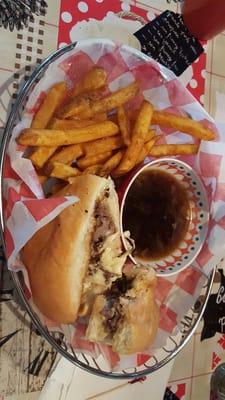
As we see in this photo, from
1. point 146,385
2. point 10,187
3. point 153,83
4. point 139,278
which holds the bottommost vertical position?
point 146,385

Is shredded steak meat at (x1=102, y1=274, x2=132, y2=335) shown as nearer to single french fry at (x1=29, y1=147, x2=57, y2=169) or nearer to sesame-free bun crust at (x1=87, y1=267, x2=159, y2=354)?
sesame-free bun crust at (x1=87, y1=267, x2=159, y2=354)

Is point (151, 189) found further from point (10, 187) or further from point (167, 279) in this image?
point (10, 187)

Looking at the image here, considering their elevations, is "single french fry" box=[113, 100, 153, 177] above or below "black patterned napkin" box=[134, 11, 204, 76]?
below

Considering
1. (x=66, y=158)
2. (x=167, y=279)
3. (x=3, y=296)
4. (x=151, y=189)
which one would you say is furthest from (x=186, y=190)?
(x=3, y=296)

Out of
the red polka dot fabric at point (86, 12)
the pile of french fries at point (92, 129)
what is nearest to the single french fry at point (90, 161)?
the pile of french fries at point (92, 129)

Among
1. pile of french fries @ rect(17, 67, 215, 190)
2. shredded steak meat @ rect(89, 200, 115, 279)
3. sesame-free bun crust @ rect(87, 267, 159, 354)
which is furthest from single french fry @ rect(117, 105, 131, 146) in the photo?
sesame-free bun crust @ rect(87, 267, 159, 354)

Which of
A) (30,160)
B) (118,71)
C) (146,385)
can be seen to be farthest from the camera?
(146,385)

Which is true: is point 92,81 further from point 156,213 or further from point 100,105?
point 156,213

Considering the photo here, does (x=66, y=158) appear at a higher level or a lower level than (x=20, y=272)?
higher
